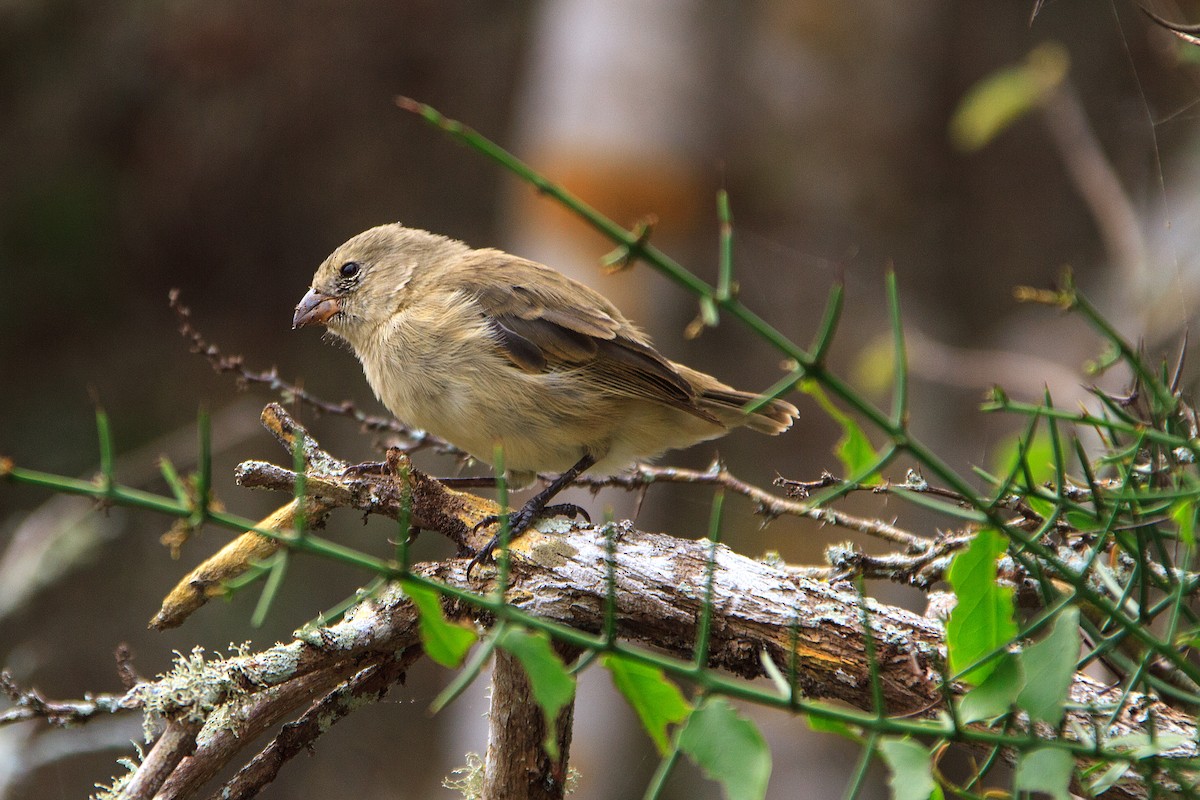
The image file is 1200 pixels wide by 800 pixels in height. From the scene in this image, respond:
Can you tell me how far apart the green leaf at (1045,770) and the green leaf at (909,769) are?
0.10 meters

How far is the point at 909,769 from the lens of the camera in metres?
1.27

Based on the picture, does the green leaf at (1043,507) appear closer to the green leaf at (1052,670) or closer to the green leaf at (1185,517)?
the green leaf at (1185,517)

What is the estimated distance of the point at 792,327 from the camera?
24.6 feet

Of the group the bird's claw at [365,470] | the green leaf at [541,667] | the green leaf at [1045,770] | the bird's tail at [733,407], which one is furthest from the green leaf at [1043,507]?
the bird's tail at [733,407]

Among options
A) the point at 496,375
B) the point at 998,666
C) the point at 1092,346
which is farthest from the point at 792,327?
the point at 998,666

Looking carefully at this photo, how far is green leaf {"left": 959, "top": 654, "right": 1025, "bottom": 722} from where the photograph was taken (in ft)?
4.72

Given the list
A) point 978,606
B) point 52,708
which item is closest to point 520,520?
point 52,708

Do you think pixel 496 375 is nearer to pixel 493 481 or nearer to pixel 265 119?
pixel 493 481

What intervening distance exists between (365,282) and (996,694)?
9.77 ft

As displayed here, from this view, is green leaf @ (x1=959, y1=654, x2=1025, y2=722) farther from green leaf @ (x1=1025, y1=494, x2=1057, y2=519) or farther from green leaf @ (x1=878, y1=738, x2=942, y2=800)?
green leaf @ (x1=1025, y1=494, x2=1057, y2=519)

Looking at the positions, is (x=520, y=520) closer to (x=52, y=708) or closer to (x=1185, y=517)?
(x=52, y=708)

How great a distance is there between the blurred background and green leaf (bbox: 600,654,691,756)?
14.9ft

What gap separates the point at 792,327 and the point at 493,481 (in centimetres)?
442

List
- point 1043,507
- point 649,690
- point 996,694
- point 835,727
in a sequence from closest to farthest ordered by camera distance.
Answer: point 649,690 → point 996,694 → point 835,727 → point 1043,507
